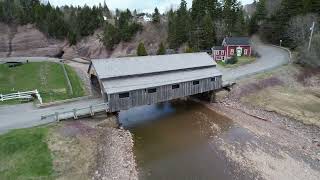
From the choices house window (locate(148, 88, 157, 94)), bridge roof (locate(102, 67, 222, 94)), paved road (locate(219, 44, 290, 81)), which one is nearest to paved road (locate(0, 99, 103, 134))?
bridge roof (locate(102, 67, 222, 94))

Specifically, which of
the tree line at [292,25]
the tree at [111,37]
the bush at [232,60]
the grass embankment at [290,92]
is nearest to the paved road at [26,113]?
the grass embankment at [290,92]

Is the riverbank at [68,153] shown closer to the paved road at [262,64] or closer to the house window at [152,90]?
the house window at [152,90]

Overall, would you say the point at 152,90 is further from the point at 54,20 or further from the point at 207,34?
the point at 54,20

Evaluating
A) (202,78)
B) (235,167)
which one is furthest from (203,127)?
(235,167)

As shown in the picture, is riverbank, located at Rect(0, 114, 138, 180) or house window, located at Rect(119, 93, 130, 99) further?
house window, located at Rect(119, 93, 130, 99)

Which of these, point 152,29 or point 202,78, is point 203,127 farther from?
point 152,29

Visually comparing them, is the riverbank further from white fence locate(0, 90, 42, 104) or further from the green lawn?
white fence locate(0, 90, 42, 104)

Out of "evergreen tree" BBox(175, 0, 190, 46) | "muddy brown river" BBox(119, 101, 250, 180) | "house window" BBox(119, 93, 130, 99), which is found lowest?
"muddy brown river" BBox(119, 101, 250, 180)

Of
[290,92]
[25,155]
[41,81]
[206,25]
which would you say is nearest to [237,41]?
[206,25]
